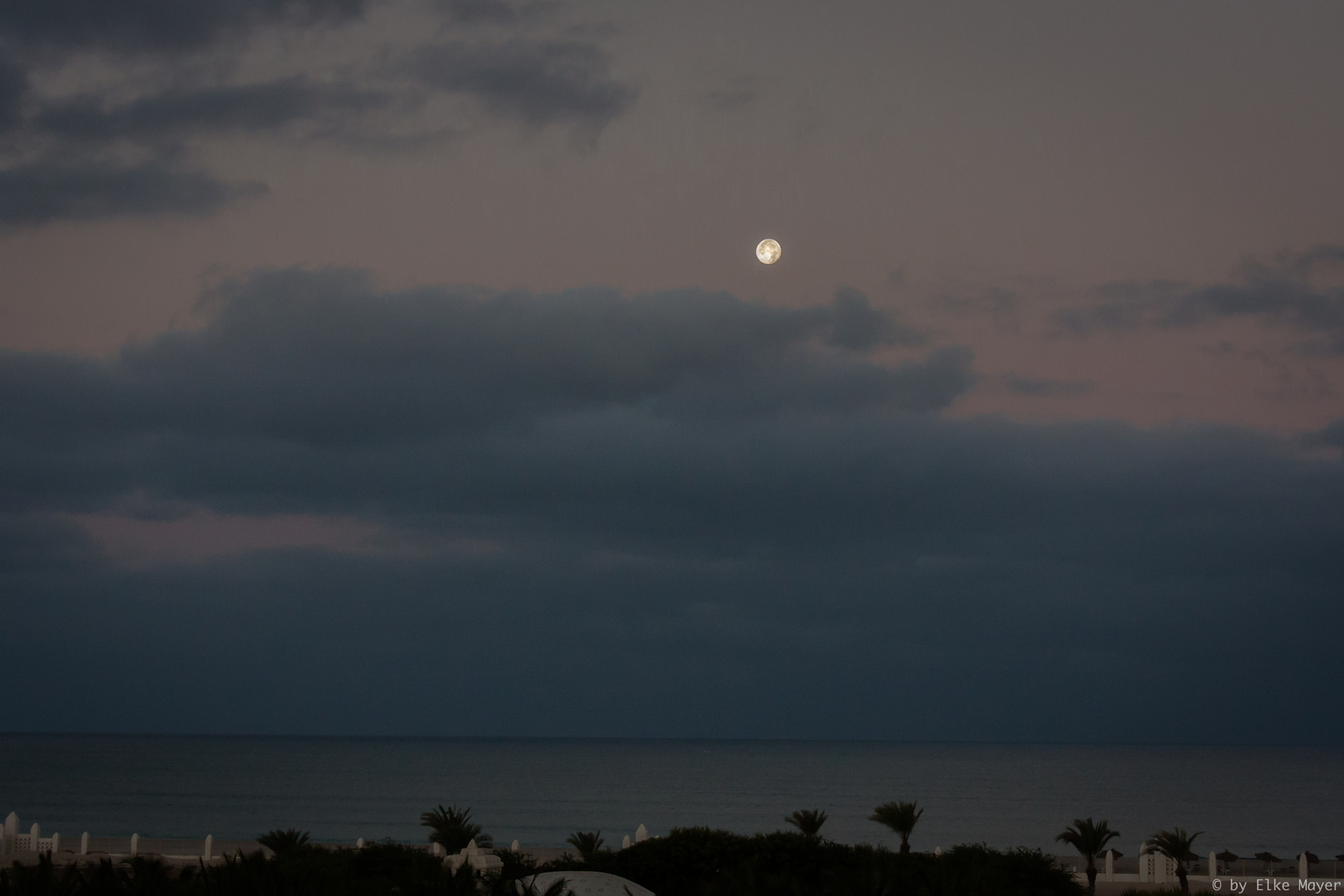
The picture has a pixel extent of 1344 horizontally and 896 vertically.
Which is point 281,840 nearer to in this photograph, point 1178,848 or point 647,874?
point 647,874

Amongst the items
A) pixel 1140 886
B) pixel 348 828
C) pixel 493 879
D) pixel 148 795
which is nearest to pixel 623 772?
pixel 148 795

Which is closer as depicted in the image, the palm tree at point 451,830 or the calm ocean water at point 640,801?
the palm tree at point 451,830

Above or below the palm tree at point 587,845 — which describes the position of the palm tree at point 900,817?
above

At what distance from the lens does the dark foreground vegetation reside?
15.1 m

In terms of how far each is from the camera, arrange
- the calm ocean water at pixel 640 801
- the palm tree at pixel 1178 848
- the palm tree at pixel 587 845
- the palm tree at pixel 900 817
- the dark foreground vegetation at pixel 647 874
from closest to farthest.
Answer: the dark foreground vegetation at pixel 647 874, the palm tree at pixel 587 845, the palm tree at pixel 1178 848, the palm tree at pixel 900 817, the calm ocean water at pixel 640 801

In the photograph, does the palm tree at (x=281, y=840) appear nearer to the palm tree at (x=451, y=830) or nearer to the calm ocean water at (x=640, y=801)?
the palm tree at (x=451, y=830)

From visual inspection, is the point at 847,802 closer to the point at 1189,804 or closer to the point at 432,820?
the point at 1189,804

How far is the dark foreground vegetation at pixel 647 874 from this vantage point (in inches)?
594

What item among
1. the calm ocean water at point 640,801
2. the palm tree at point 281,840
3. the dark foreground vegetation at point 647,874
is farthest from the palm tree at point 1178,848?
the calm ocean water at point 640,801

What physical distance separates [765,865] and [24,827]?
83.6 meters

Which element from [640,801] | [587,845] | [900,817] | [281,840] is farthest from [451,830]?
[640,801]

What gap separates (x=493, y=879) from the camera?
64.1 ft

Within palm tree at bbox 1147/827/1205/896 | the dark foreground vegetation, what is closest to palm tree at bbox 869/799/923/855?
the dark foreground vegetation

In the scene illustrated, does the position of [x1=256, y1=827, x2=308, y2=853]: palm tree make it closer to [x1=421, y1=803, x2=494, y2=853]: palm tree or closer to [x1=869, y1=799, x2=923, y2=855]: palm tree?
[x1=421, y1=803, x2=494, y2=853]: palm tree
